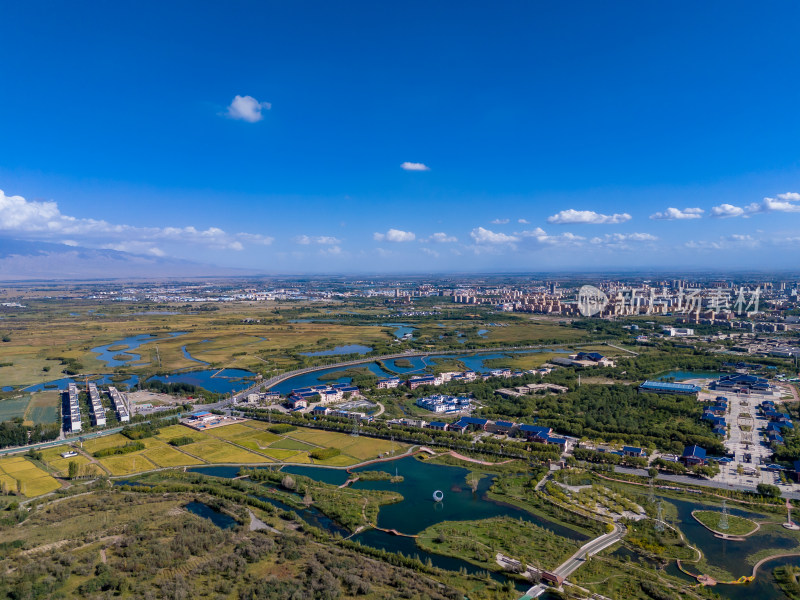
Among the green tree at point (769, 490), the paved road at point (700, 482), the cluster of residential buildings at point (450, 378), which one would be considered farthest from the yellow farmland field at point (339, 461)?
the green tree at point (769, 490)

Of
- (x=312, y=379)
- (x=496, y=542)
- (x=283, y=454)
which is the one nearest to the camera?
(x=496, y=542)

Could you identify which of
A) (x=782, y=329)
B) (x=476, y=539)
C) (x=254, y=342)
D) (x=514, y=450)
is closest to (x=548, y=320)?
(x=782, y=329)

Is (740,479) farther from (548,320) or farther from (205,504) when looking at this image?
(548,320)

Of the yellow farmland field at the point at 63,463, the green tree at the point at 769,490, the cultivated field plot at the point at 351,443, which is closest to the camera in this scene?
the green tree at the point at 769,490

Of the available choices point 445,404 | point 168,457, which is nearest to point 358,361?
point 445,404

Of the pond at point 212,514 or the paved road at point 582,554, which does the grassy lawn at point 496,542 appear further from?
the pond at point 212,514

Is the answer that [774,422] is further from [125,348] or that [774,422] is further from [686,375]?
[125,348]

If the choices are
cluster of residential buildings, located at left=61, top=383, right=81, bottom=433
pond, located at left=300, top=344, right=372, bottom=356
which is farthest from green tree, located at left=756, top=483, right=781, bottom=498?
pond, located at left=300, top=344, right=372, bottom=356
